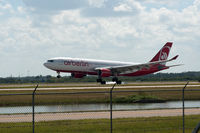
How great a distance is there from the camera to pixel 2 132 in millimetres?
15320

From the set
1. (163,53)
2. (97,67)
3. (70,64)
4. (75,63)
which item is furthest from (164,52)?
(70,64)

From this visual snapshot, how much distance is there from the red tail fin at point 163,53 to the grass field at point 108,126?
167ft

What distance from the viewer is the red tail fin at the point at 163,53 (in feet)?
227

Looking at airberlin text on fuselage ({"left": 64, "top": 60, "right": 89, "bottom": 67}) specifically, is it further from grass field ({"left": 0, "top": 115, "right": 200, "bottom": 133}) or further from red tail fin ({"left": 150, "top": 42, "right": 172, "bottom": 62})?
grass field ({"left": 0, "top": 115, "right": 200, "bottom": 133})

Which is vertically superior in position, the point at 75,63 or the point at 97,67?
the point at 75,63

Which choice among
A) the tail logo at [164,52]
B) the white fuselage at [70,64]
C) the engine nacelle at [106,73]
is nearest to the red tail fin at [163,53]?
the tail logo at [164,52]

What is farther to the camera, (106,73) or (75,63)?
(106,73)

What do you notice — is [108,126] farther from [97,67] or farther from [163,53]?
[163,53]

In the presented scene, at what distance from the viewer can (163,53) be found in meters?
70.0

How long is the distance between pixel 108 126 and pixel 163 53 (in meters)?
54.7

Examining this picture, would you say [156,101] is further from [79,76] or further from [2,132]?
[79,76]

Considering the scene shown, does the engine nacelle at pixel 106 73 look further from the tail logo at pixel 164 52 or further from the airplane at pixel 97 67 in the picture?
the tail logo at pixel 164 52

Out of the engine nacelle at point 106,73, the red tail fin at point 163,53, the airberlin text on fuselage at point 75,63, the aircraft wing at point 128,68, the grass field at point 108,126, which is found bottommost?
the grass field at point 108,126

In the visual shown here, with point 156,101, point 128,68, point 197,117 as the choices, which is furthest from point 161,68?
point 197,117
